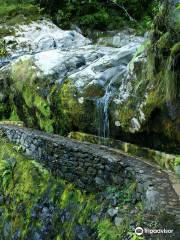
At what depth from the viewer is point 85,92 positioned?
415 inches

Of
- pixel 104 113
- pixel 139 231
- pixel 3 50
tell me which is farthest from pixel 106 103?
pixel 3 50

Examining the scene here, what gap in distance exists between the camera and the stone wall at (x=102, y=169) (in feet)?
21.7

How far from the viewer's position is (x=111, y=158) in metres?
8.00

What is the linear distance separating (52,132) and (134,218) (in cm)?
616

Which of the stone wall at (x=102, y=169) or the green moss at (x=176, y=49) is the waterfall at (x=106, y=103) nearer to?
the stone wall at (x=102, y=169)

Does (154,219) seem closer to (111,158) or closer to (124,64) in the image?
(111,158)

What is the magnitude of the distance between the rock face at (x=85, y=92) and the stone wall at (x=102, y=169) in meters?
0.80

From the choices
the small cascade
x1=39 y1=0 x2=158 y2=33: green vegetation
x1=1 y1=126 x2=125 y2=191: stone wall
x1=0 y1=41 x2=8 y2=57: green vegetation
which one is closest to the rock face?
the small cascade

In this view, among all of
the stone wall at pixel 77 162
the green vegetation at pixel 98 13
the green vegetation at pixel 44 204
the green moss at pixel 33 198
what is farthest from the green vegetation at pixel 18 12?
the stone wall at pixel 77 162

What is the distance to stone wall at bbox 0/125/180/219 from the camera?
6605mm

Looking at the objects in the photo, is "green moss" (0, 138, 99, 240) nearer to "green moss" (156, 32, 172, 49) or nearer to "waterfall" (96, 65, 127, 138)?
"waterfall" (96, 65, 127, 138)

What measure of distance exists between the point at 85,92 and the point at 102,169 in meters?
2.93

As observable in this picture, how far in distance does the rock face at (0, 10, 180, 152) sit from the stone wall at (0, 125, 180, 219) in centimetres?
80

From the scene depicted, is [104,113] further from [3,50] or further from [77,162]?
[3,50]
